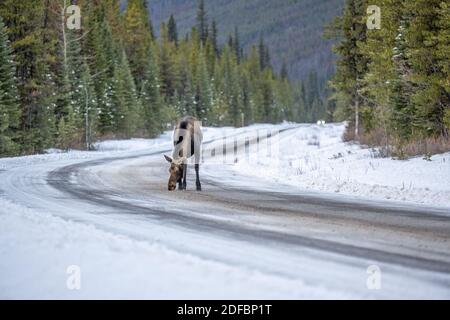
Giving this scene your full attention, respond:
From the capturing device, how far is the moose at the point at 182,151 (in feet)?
41.3

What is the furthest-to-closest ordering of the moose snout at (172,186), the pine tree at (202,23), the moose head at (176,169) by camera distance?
the pine tree at (202,23) < the moose head at (176,169) < the moose snout at (172,186)

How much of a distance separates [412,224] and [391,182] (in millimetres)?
5299

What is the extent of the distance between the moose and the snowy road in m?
1.50

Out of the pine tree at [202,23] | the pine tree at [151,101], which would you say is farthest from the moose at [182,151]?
the pine tree at [202,23]

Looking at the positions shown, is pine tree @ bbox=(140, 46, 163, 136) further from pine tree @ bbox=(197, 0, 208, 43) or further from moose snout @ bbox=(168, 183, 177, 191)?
pine tree @ bbox=(197, 0, 208, 43)

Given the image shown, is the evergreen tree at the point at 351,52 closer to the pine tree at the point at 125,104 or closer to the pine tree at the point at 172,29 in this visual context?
the pine tree at the point at 125,104

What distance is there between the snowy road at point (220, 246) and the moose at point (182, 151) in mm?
1496

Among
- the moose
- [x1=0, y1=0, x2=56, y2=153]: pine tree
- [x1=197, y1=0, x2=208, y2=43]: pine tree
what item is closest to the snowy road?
the moose

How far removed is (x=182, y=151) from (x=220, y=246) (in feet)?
22.9

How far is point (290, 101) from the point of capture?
157 meters

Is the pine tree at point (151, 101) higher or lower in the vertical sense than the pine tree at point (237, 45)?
lower

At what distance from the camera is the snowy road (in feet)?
14.7

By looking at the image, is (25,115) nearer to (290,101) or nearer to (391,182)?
(391,182)

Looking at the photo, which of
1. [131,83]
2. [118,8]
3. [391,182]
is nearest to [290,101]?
[118,8]
